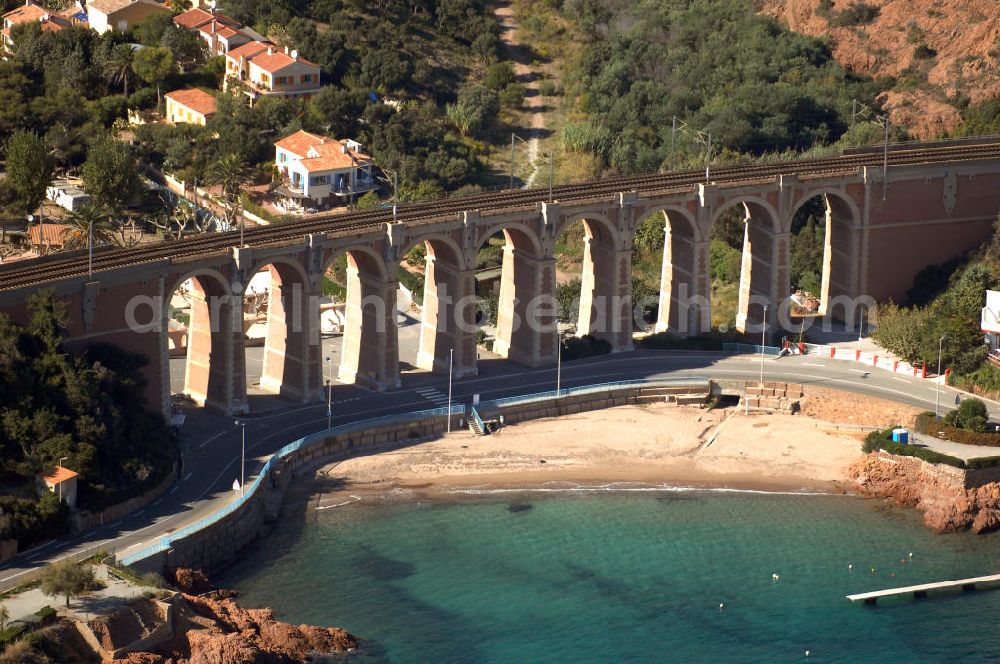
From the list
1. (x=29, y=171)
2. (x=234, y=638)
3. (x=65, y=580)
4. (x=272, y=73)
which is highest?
(x=272, y=73)

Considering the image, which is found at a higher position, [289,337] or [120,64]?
[120,64]

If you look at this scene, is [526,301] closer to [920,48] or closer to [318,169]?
[318,169]

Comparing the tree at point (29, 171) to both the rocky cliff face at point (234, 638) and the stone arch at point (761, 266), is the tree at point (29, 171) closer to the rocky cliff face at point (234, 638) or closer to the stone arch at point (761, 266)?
the stone arch at point (761, 266)

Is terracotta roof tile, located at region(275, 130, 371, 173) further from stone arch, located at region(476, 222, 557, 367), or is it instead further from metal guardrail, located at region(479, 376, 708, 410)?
metal guardrail, located at region(479, 376, 708, 410)

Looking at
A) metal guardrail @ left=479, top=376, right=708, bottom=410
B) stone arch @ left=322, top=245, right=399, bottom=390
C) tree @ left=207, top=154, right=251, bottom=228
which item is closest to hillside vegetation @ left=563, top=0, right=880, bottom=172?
tree @ left=207, top=154, right=251, bottom=228

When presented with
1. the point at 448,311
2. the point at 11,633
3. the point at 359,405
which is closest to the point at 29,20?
the point at 448,311

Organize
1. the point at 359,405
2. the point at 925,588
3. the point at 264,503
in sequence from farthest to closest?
1. the point at 359,405
2. the point at 264,503
3. the point at 925,588
